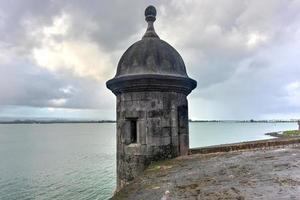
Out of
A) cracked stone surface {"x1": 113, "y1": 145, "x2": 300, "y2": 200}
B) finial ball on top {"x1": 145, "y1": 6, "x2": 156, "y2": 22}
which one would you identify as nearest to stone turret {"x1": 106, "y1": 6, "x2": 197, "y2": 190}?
finial ball on top {"x1": 145, "y1": 6, "x2": 156, "y2": 22}

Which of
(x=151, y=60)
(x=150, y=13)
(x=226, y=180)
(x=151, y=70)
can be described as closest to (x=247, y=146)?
(x=151, y=70)

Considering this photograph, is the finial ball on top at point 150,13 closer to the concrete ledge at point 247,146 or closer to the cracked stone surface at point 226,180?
the concrete ledge at point 247,146

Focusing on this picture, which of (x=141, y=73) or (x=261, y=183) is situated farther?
(x=141, y=73)

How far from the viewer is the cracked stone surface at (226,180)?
2469 millimetres

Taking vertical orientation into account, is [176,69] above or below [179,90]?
above

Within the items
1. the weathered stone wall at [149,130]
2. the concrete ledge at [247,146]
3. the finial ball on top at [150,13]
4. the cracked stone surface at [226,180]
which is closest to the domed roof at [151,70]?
the weathered stone wall at [149,130]

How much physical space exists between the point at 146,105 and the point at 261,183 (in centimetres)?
268

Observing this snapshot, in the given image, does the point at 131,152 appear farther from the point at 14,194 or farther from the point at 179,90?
the point at 14,194

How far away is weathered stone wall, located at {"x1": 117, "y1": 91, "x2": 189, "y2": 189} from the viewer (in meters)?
5.05

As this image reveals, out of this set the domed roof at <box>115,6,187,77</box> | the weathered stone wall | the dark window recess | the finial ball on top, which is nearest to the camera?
the weathered stone wall

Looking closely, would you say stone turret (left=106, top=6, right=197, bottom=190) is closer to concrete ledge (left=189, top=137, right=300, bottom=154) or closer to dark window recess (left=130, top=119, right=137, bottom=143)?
dark window recess (left=130, top=119, right=137, bottom=143)

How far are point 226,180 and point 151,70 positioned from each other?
2618 mm

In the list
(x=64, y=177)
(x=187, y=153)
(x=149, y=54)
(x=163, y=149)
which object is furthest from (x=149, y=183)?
(x=64, y=177)

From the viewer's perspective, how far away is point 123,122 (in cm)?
527
